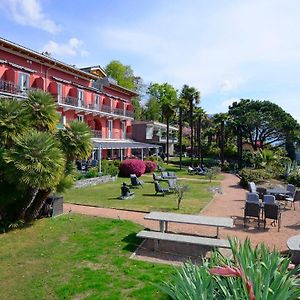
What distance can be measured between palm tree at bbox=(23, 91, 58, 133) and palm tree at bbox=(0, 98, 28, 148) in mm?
244

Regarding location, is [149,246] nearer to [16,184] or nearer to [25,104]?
[16,184]

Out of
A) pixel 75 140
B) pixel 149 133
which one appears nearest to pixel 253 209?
pixel 75 140

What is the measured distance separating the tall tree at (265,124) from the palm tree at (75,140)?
139 ft

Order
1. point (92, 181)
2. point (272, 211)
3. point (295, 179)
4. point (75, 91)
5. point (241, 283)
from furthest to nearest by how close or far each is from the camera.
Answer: point (75, 91)
point (295, 179)
point (92, 181)
point (272, 211)
point (241, 283)

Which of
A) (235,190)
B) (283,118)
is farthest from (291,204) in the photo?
(283,118)

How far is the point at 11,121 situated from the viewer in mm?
10508

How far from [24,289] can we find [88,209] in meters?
7.53

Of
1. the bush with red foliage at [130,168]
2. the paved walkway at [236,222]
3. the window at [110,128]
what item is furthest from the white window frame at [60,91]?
the paved walkway at [236,222]

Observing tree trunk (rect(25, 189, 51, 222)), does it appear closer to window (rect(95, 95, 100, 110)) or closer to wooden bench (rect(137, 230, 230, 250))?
wooden bench (rect(137, 230, 230, 250))

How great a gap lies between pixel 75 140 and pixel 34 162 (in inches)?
78.6

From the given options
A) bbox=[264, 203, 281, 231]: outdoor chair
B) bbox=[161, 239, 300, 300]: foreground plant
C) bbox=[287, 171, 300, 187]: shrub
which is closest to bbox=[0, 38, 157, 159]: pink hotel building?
bbox=[264, 203, 281, 231]: outdoor chair

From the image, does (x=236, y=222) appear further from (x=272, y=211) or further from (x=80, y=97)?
(x=80, y=97)

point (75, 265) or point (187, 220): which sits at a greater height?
point (187, 220)

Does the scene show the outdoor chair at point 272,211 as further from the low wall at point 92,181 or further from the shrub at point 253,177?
the low wall at point 92,181
